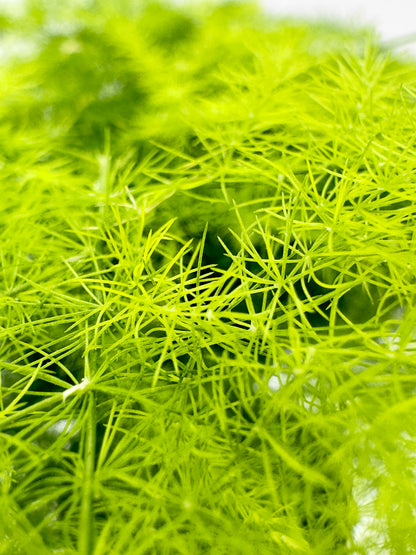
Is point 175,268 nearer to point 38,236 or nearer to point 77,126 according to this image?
point 38,236

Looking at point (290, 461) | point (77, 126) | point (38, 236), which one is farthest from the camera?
point (77, 126)

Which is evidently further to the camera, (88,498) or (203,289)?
(203,289)

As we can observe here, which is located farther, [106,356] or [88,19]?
[88,19]

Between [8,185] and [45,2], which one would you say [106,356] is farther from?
[45,2]

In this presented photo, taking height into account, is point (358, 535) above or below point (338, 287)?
below

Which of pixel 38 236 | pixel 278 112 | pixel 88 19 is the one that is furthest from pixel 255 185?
pixel 88 19

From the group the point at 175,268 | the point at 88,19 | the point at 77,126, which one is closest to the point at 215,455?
the point at 175,268

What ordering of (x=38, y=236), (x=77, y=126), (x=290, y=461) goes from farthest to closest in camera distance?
(x=77, y=126), (x=38, y=236), (x=290, y=461)
